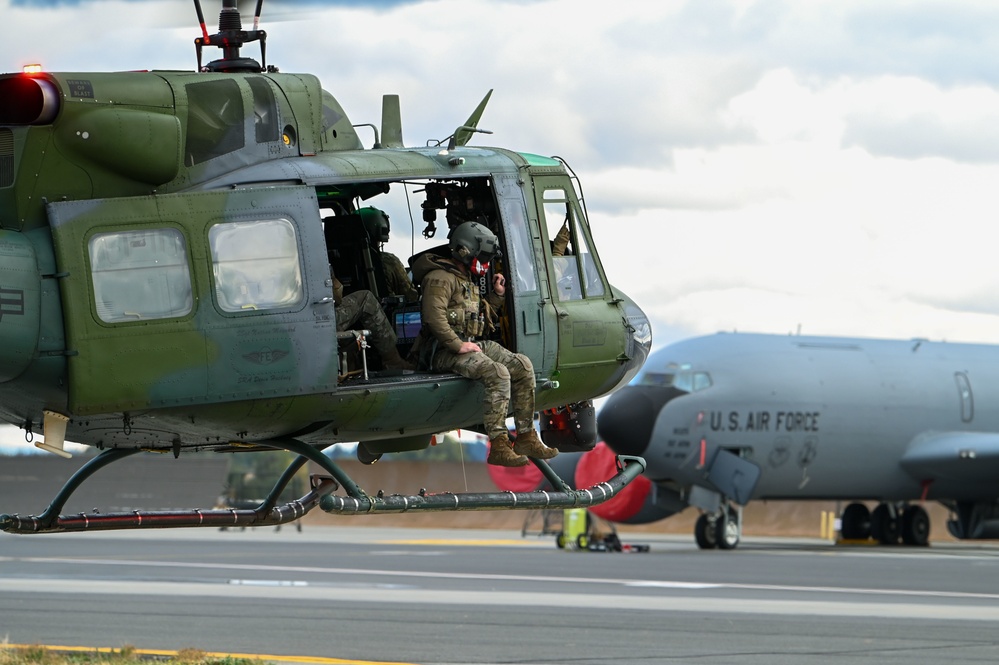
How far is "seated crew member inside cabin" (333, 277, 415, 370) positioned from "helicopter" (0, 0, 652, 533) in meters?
0.12

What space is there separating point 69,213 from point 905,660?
9410 millimetres

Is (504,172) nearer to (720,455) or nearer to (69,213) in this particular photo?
(69,213)

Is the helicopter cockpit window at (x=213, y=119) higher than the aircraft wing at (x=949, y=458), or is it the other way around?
the helicopter cockpit window at (x=213, y=119)

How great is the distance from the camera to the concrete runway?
15578mm

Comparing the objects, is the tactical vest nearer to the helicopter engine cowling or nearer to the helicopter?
the helicopter

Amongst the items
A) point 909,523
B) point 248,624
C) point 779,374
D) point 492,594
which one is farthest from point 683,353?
point 248,624

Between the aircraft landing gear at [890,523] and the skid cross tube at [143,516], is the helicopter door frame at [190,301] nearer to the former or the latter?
the skid cross tube at [143,516]

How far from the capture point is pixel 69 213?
30.4ft

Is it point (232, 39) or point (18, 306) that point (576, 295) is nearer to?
point (232, 39)

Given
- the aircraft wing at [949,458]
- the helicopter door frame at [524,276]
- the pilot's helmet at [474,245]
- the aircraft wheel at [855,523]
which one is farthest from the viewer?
the aircraft wheel at [855,523]

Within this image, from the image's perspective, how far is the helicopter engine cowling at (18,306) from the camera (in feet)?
29.5

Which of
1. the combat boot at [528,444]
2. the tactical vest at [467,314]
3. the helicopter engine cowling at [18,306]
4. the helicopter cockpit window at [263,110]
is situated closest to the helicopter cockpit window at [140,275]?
the helicopter engine cowling at [18,306]

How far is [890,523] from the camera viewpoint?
134 ft

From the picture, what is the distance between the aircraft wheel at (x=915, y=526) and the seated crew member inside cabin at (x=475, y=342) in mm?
31781
